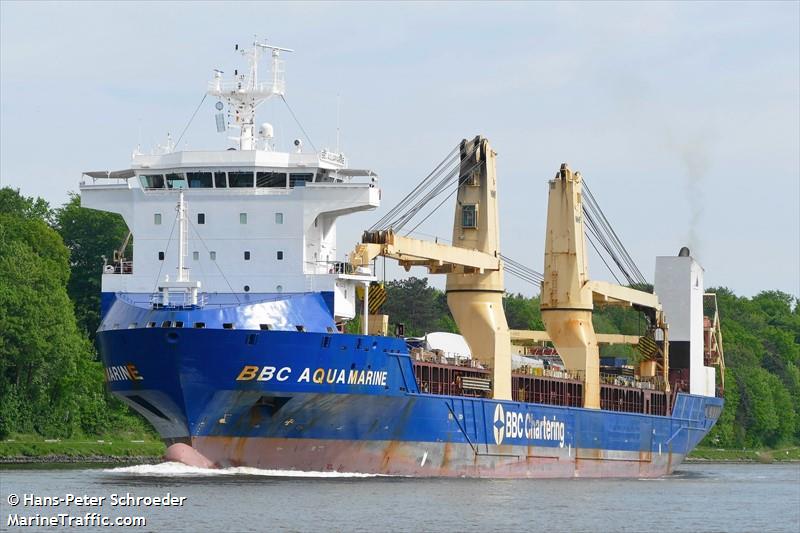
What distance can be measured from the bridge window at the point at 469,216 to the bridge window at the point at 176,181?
37.4 feet

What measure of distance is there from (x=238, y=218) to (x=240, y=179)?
1.27 meters

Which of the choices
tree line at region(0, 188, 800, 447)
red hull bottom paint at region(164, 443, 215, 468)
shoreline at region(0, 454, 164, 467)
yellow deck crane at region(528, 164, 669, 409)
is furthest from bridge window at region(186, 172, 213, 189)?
tree line at region(0, 188, 800, 447)

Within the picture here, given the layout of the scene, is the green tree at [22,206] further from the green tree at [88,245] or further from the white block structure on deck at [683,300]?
the white block structure on deck at [683,300]

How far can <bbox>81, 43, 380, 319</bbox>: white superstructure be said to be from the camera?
50.4 metres

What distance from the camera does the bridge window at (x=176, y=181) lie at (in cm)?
5078

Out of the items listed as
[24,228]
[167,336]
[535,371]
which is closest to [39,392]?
[24,228]

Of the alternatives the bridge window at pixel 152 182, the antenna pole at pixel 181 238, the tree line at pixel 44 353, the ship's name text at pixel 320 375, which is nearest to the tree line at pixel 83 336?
the tree line at pixel 44 353

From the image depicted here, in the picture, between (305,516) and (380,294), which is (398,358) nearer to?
(380,294)

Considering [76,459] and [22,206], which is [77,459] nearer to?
[76,459]

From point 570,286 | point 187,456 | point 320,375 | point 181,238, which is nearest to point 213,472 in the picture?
point 187,456

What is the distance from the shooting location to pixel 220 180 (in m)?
51.4

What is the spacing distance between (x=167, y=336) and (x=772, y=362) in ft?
298

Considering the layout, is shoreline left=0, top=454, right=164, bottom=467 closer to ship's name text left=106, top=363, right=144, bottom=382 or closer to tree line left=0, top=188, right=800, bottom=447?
tree line left=0, top=188, right=800, bottom=447

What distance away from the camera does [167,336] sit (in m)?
46.0
